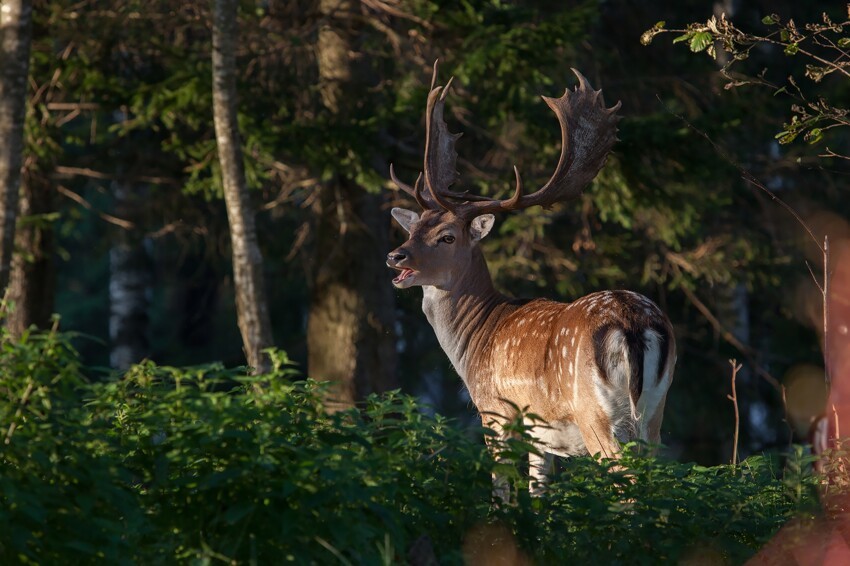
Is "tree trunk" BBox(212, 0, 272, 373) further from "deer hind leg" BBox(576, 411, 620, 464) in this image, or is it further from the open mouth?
"deer hind leg" BBox(576, 411, 620, 464)

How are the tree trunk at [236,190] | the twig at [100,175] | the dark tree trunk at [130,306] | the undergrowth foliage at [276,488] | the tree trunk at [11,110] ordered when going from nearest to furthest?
the undergrowth foliage at [276,488] → the tree trunk at [11,110] → the tree trunk at [236,190] → the twig at [100,175] → the dark tree trunk at [130,306]

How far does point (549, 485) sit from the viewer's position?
5301 mm

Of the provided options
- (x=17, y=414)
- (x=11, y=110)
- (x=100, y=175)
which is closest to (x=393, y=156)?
(x=100, y=175)

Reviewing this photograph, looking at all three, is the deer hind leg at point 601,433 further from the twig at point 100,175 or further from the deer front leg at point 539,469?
the twig at point 100,175

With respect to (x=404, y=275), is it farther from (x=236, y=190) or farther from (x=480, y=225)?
(x=236, y=190)

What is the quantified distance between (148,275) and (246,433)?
587 inches

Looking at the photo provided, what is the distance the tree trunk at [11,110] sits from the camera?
10703mm

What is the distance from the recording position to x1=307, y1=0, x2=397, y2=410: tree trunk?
1323cm

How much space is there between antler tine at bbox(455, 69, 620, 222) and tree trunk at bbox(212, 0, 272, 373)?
8.80 ft

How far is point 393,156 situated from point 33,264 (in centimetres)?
367

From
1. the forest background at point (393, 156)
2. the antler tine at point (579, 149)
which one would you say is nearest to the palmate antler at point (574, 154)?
the antler tine at point (579, 149)

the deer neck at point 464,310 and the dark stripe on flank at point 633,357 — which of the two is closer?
the dark stripe on flank at point 633,357

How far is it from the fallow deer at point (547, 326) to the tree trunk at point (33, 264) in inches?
195

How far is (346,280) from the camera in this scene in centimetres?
1334
